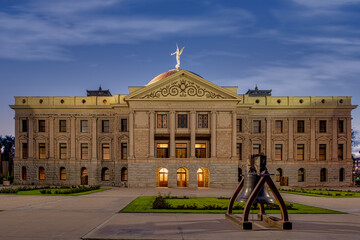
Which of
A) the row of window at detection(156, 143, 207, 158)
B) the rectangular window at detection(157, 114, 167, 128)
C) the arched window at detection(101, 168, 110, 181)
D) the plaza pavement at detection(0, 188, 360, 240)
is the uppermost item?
the rectangular window at detection(157, 114, 167, 128)

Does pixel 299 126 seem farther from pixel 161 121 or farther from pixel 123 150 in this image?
pixel 123 150

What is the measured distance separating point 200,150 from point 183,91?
9.48 meters

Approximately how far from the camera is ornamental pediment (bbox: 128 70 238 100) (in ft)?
162

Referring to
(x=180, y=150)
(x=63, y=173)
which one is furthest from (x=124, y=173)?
(x=180, y=150)

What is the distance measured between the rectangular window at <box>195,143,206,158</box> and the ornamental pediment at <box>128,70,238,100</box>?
7515 millimetres

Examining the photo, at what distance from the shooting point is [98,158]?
56406 mm

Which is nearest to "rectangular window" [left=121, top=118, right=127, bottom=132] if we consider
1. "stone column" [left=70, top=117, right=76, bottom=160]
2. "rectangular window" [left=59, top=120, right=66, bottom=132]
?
"stone column" [left=70, top=117, right=76, bottom=160]

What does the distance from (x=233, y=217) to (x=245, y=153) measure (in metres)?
39.7

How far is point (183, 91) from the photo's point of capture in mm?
49688

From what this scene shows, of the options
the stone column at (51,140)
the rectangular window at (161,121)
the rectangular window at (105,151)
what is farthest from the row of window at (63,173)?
the rectangular window at (161,121)

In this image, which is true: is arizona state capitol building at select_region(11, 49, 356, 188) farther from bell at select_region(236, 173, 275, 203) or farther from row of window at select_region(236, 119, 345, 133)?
bell at select_region(236, 173, 275, 203)

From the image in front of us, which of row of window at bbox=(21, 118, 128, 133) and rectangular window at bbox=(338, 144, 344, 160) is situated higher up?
row of window at bbox=(21, 118, 128, 133)

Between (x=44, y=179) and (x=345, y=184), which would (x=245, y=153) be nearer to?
(x=345, y=184)

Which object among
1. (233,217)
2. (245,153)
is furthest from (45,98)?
(233,217)
